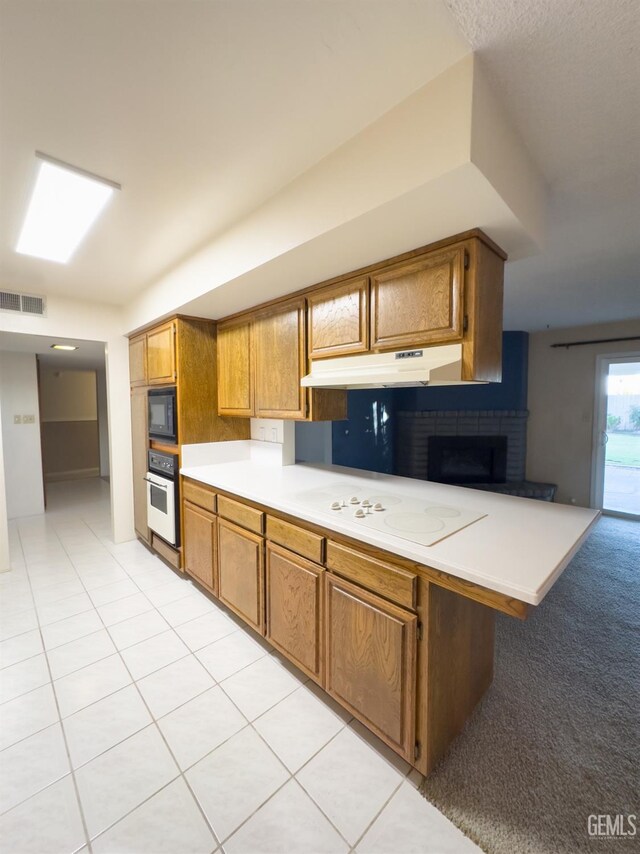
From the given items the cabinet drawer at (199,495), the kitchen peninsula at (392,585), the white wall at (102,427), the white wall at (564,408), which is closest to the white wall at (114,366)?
the cabinet drawer at (199,495)

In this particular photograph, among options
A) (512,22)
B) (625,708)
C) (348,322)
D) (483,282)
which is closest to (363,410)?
(348,322)

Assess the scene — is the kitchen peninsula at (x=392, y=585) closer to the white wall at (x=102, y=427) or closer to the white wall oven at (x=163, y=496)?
the white wall oven at (x=163, y=496)

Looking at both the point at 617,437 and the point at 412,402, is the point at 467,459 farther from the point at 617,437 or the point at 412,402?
the point at 617,437

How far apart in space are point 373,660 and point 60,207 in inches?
97.1

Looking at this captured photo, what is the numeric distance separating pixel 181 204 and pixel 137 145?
14.5 inches

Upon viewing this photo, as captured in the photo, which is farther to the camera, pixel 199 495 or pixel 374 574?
pixel 199 495

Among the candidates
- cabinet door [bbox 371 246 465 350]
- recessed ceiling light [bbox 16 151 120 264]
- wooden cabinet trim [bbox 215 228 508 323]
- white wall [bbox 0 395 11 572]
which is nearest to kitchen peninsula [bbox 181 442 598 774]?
cabinet door [bbox 371 246 465 350]

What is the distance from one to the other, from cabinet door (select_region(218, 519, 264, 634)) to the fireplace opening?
3.49m

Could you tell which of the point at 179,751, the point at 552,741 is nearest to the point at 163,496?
the point at 179,751

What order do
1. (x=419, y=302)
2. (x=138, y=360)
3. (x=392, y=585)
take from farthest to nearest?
(x=138, y=360) → (x=419, y=302) → (x=392, y=585)

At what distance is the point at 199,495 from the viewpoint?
2.53 meters

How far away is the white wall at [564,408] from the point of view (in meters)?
4.48

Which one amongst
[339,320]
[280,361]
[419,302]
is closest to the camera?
[419,302]

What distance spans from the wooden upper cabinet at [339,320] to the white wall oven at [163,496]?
59.2 inches
